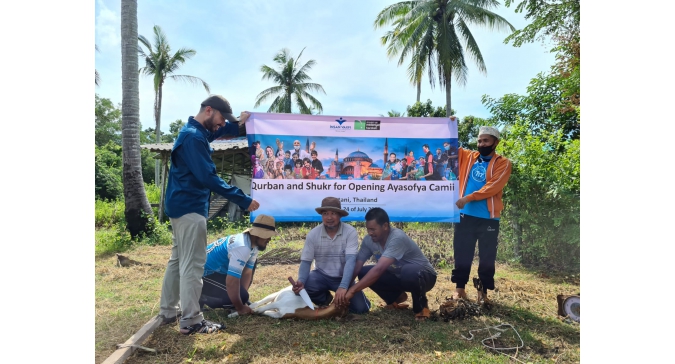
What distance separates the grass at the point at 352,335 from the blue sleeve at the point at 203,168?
115cm

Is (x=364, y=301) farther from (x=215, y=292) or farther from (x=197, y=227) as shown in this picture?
(x=197, y=227)

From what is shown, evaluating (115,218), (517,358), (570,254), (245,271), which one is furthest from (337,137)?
(115,218)

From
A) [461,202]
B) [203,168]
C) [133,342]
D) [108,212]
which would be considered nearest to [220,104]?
[203,168]

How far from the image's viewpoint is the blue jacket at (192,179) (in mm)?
3139

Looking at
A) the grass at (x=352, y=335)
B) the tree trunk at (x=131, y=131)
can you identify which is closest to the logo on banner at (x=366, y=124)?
the grass at (x=352, y=335)

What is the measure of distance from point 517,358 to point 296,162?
2.56 metres

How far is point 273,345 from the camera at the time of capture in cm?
303

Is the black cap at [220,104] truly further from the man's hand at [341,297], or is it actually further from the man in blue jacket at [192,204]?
the man's hand at [341,297]

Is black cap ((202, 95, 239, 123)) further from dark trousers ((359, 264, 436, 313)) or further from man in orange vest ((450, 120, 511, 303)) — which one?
man in orange vest ((450, 120, 511, 303))

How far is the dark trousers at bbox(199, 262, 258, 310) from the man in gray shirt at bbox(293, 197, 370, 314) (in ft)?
1.79

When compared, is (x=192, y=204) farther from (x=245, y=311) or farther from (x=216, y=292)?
(x=245, y=311)

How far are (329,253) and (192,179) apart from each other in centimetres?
144

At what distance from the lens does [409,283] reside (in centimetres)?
368

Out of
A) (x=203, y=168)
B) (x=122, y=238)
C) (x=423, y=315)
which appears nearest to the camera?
(x=203, y=168)
